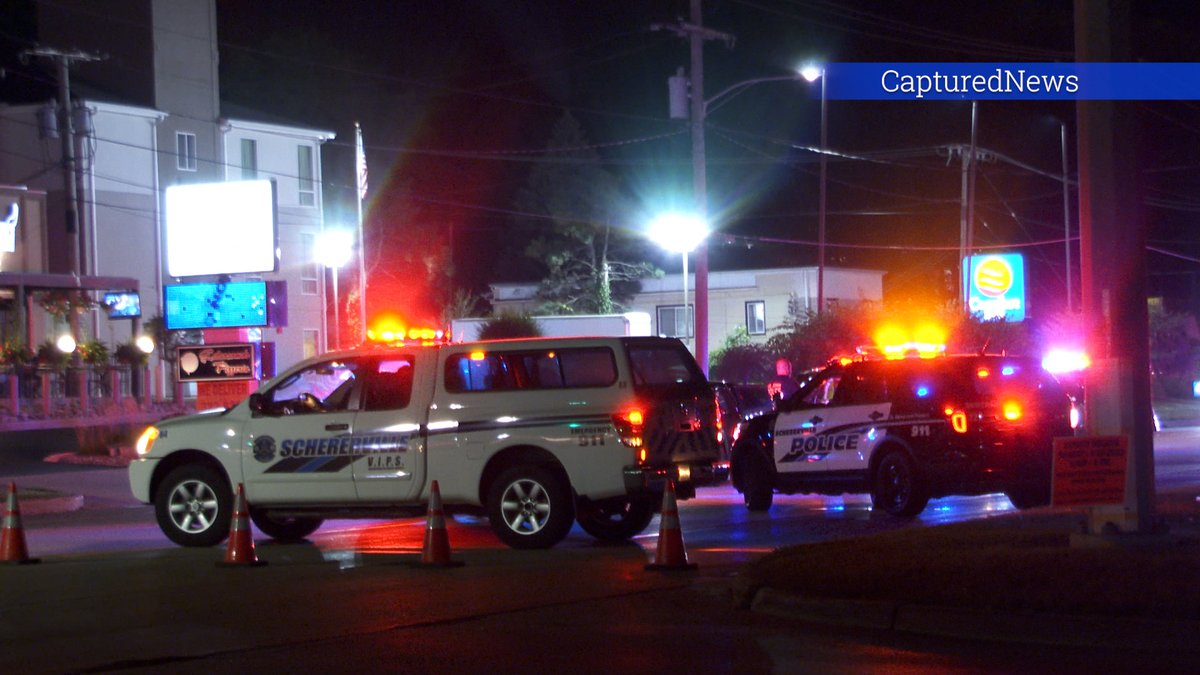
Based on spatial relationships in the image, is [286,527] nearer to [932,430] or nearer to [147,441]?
[147,441]

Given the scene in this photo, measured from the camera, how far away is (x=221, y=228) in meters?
33.8

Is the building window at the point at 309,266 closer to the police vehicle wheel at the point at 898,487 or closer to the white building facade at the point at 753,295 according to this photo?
the white building facade at the point at 753,295

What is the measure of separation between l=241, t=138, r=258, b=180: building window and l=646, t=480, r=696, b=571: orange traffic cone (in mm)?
43554

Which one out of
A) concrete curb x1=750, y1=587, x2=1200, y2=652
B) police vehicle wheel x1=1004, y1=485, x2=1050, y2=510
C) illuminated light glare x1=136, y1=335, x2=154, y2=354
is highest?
illuminated light glare x1=136, y1=335, x2=154, y2=354

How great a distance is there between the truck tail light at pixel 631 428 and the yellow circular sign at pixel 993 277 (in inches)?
Answer: 1858

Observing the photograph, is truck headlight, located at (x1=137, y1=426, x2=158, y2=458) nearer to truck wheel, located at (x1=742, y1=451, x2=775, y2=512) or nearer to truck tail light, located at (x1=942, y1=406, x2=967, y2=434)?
truck wheel, located at (x1=742, y1=451, x2=775, y2=512)

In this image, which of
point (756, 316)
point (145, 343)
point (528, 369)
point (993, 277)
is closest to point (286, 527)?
point (528, 369)

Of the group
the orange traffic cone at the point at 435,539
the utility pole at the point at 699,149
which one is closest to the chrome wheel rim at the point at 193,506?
the orange traffic cone at the point at 435,539

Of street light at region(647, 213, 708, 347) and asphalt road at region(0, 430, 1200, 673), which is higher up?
street light at region(647, 213, 708, 347)

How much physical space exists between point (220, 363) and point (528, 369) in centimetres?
1460

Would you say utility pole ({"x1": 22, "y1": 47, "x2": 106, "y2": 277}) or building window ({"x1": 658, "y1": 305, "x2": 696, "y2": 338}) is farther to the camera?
building window ({"x1": 658, "y1": 305, "x2": 696, "y2": 338})

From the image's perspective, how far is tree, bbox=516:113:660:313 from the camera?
62.4m

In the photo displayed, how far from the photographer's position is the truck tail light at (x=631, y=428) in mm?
13430

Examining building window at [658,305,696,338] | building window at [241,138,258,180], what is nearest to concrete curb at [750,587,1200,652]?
building window at [241,138,258,180]
